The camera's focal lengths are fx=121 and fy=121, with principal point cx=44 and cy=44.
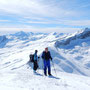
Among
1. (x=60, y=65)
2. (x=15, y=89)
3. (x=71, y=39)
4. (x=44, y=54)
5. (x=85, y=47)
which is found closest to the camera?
(x=15, y=89)

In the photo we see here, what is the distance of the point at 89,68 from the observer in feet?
148

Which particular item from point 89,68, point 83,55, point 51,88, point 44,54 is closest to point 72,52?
point 83,55

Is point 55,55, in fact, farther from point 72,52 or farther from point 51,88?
point 51,88

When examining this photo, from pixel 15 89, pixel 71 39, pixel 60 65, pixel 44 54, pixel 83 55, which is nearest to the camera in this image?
pixel 15 89

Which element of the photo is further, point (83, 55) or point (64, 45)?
point (64, 45)

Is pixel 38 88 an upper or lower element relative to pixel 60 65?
upper

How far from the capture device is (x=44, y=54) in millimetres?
11969

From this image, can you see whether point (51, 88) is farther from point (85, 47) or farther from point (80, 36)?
point (80, 36)

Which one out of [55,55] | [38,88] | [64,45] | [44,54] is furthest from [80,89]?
[64,45]

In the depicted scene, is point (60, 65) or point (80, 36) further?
point (80, 36)

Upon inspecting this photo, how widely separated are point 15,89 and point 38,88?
1.47 meters

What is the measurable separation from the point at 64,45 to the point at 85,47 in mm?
10762

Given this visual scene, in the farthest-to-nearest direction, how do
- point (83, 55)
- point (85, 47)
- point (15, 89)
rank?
point (85, 47) → point (83, 55) → point (15, 89)

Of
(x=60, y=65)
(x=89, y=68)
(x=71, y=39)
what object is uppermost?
(x=71, y=39)
